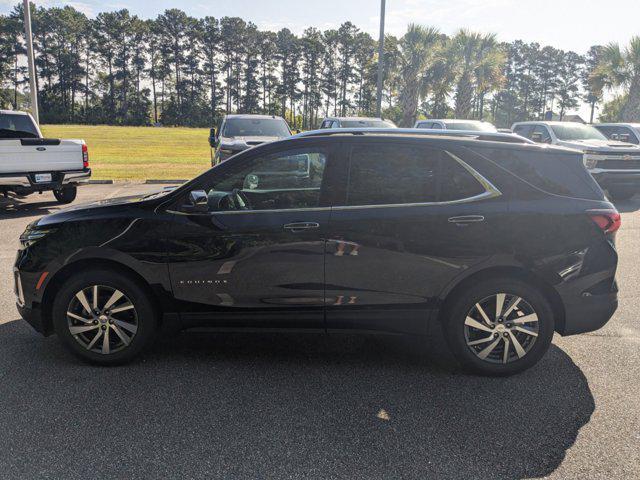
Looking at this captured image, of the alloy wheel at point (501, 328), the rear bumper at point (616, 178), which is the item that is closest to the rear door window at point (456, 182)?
the alloy wheel at point (501, 328)

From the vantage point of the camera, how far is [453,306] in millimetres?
3732

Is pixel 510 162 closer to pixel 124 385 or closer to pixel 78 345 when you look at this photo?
pixel 124 385

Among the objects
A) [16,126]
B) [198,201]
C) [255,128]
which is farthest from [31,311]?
[255,128]

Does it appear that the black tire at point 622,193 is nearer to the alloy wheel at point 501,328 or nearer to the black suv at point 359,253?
the black suv at point 359,253

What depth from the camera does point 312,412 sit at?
10.9 ft

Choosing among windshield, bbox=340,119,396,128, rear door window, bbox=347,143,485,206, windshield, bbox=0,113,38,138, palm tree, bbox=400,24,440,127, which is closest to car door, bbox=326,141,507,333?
rear door window, bbox=347,143,485,206

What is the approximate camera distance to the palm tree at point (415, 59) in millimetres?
31594

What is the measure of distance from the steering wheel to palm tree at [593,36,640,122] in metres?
31.0

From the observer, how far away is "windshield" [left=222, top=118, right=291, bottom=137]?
533 inches

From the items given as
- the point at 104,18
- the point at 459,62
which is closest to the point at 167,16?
the point at 104,18

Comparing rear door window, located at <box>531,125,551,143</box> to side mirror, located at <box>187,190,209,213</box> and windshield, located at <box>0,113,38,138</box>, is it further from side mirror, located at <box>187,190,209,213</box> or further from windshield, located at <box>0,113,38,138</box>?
side mirror, located at <box>187,190,209,213</box>

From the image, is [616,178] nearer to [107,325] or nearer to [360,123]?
[360,123]

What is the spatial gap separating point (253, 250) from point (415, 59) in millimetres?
31310

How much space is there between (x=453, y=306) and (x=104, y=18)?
93.0 m
